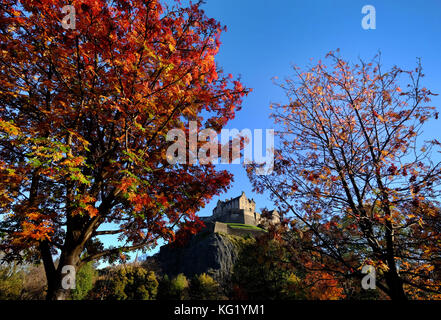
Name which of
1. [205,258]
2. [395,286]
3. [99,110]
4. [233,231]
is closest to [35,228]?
[99,110]

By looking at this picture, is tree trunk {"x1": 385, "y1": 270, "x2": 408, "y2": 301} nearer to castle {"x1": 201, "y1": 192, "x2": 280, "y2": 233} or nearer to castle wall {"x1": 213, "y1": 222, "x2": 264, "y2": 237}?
castle wall {"x1": 213, "y1": 222, "x2": 264, "y2": 237}

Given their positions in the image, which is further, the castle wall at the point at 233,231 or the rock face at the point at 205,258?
→ the castle wall at the point at 233,231

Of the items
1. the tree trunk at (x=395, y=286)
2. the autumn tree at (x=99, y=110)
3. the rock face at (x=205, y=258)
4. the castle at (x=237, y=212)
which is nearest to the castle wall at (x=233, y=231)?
the rock face at (x=205, y=258)

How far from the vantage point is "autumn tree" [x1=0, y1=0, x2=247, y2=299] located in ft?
13.8

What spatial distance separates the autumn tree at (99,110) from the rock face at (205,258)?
129ft

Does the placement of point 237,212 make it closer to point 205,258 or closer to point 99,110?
point 205,258

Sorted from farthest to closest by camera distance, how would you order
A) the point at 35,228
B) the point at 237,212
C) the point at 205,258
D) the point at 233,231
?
the point at 237,212 < the point at 233,231 < the point at 205,258 < the point at 35,228

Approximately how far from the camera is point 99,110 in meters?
5.02

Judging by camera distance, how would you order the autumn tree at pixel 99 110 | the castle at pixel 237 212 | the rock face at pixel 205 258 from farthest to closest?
the castle at pixel 237 212
the rock face at pixel 205 258
the autumn tree at pixel 99 110

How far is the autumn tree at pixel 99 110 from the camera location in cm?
421

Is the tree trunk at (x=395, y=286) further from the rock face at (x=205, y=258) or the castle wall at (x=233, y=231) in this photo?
the castle wall at (x=233, y=231)

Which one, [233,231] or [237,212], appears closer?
[233,231]

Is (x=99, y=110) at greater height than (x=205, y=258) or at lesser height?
greater

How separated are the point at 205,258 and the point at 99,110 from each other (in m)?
46.2
